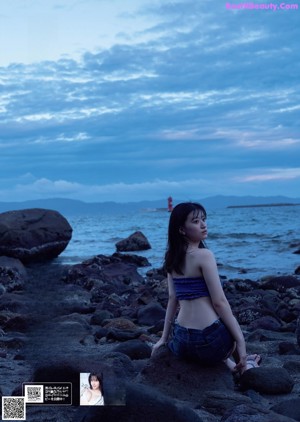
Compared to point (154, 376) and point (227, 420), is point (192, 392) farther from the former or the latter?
point (227, 420)

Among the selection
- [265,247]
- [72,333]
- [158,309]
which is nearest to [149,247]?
[265,247]

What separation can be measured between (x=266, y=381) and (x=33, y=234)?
1510cm

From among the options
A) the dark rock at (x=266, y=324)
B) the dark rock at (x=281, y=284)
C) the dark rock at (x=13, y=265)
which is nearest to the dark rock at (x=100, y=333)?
the dark rock at (x=266, y=324)

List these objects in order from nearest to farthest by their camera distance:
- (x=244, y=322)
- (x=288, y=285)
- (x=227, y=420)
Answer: (x=227, y=420) < (x=244, y=322) < (x=288, y=285)

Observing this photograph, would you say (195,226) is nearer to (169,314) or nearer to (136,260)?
(169,314)

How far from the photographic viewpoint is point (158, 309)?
8.41 metres

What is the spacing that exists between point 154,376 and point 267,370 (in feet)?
2.64

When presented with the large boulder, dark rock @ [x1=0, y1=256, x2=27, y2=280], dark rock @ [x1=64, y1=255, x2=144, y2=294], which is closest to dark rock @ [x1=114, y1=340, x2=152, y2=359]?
dark rock @ [x1=64, y1=255, x2=144, y2=294]

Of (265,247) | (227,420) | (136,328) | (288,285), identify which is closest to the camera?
(227,420)

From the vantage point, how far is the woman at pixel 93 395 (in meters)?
3.31

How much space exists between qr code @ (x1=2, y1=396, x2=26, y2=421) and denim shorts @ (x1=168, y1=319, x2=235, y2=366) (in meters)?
1.26

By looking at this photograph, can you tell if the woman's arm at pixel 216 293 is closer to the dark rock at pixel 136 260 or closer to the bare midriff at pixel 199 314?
the bare midriff at pixel 199 314

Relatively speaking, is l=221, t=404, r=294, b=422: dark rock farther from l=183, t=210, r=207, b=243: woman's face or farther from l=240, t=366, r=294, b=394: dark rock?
l=183, t=210, r=207, b=243: woman's face

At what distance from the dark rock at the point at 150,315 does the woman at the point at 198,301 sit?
143 inches
